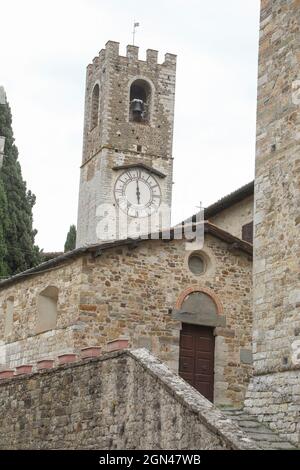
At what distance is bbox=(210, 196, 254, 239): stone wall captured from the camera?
2105 centimetres

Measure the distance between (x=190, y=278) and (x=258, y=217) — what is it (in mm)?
4287

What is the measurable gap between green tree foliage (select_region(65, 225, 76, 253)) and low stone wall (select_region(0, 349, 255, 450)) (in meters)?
26.4

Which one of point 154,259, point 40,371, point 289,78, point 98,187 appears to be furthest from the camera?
point 98,187

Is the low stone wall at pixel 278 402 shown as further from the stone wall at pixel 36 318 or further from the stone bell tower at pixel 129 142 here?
the stone bell tower at pixel 129 142

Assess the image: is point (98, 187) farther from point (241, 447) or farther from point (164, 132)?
point (241, 447)

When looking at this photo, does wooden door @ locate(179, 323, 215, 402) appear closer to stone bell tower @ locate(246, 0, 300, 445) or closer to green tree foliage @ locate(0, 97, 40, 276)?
stone bell tower @ locate(246, 0, 300, 445)

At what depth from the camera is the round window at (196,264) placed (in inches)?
750

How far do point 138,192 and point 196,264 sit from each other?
78.9 feet

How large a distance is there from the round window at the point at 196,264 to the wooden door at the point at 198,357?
1.21 metres

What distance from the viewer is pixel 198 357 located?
61.6 ft

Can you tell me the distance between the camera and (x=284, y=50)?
48.2 feet

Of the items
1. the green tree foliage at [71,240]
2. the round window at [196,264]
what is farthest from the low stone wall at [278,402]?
the green tree foliage at [71,240]

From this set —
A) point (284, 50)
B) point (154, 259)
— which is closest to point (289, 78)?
point (284, 50)

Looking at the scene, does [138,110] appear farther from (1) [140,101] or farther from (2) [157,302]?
(2) [157,302]
